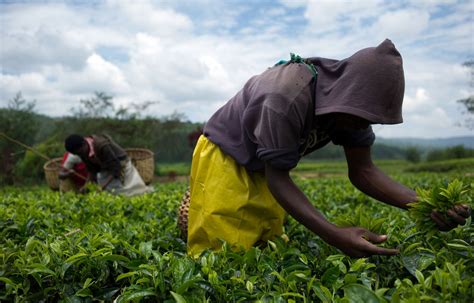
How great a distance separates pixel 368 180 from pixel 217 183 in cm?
83

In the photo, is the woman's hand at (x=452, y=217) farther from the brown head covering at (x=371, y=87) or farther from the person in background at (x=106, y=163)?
the person in background at (x=106, y=163)

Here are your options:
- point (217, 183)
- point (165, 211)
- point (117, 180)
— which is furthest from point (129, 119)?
point (217, 183)

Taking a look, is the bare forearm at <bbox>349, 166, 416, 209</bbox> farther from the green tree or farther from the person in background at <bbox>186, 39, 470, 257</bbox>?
the green tree

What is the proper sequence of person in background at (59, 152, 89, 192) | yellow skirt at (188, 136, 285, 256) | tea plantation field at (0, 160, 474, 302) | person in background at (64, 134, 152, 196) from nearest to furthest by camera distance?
tea plantation field at (0, 160, 474, 302) < yellow skirt at (188, 136, 285, 256) < person in background at (64, 134, 152, 196) < person in background at (59, 152, 89, 192)

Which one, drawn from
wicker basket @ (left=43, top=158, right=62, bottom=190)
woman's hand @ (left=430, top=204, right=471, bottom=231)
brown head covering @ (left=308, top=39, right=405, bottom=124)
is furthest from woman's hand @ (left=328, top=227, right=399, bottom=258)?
wicker basket @ (left=43, top=158, right=62, bottom=190)

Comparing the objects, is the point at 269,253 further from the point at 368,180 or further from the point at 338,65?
the point at 338,65

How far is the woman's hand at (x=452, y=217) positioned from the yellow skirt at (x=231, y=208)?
79 centimetres

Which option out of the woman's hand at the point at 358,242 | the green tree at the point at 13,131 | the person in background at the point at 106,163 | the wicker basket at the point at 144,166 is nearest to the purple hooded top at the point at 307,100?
the woman's hand at the point at 358,242

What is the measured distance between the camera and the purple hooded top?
1846 millimetres

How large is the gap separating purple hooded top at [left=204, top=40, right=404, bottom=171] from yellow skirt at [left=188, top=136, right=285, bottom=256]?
0.32 ft

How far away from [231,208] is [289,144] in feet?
1.77

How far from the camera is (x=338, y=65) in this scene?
6.64 ft

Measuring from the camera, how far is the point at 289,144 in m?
1.95

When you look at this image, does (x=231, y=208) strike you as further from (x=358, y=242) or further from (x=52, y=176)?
(x=52, y=176)
